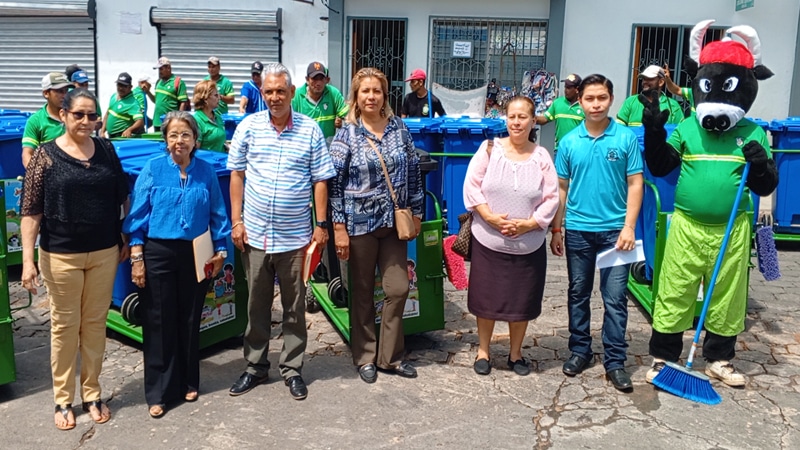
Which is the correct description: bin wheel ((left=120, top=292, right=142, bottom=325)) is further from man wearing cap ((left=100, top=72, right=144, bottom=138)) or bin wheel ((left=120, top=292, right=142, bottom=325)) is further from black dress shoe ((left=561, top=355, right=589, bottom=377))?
man wearing cap ((left=100, top=72, right=144, bottom=138))

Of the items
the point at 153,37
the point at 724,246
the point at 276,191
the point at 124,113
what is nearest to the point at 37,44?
the point at 153,37

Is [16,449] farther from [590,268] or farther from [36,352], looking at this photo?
[590,268]

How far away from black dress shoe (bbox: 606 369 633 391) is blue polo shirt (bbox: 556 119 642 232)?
886 millimetres

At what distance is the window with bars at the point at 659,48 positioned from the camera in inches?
463

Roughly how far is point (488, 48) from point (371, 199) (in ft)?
→ 27.1

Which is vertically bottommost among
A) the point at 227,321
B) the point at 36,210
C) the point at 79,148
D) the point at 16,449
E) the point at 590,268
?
the point at 16,449

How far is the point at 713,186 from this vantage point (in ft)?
14.2

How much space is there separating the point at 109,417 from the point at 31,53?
1086 cm

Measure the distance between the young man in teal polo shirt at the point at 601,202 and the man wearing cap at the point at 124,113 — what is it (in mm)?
6410

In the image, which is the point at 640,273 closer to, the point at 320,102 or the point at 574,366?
the point at 574,366

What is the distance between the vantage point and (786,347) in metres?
5.28

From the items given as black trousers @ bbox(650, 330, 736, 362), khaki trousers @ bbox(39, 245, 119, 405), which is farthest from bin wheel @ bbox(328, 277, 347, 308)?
black trousers @ bbox(650, 330, 736, 362)

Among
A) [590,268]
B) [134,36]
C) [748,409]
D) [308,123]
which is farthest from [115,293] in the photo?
[134,36]

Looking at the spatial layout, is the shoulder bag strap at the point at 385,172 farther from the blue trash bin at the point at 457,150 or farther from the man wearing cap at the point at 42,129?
the blue trash bin at the point at 457,150
